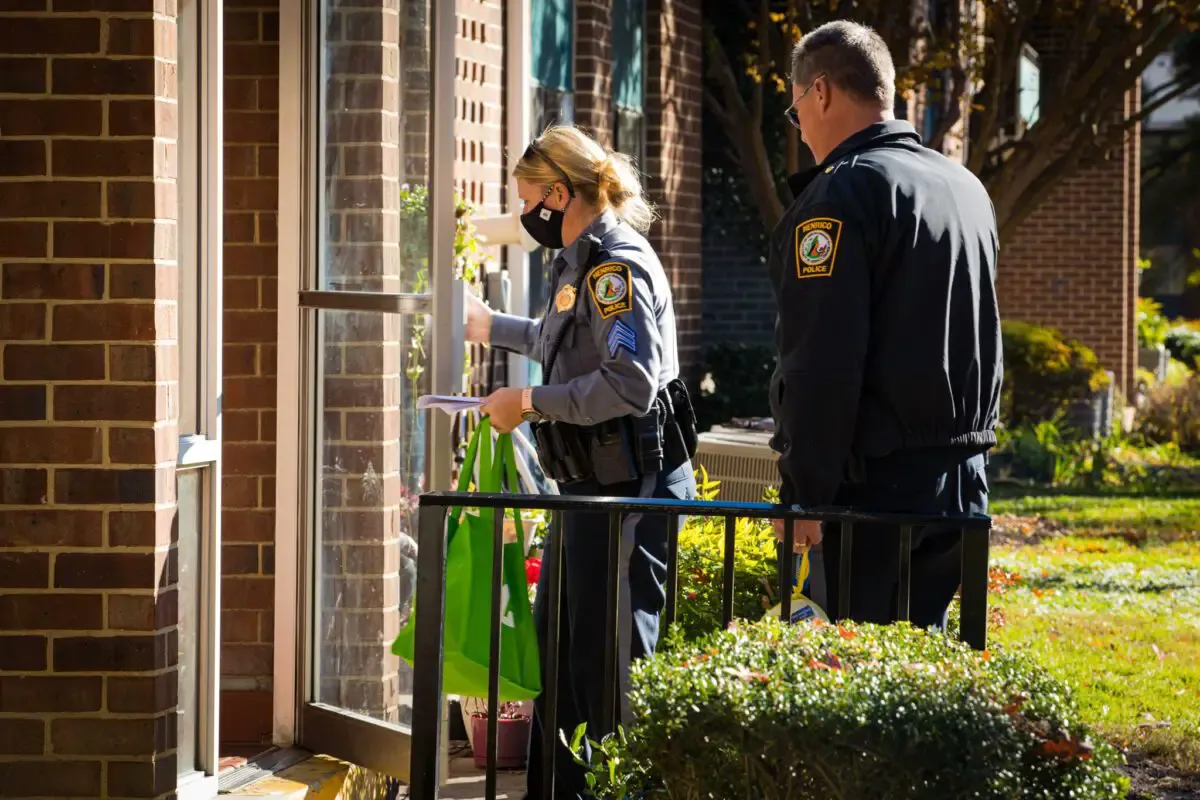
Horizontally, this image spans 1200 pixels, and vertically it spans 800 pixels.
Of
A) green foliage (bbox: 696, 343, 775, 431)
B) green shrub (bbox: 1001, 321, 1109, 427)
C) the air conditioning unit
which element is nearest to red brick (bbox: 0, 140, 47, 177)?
the air conditioning unit

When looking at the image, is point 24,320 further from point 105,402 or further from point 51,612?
point 51,612

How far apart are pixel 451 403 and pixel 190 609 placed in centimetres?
84

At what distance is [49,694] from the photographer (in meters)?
3.89

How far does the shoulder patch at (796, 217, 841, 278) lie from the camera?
389 cm

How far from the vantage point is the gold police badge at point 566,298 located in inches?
175

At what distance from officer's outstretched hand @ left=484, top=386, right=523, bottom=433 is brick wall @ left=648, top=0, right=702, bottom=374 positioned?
610 centimetres

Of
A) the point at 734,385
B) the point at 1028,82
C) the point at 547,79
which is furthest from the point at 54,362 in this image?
the point at 1028,82

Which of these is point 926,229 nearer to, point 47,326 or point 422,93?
point 422,93

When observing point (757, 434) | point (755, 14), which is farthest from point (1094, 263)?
point (757, 434)

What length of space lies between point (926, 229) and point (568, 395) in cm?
98

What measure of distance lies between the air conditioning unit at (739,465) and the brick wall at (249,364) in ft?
9.58

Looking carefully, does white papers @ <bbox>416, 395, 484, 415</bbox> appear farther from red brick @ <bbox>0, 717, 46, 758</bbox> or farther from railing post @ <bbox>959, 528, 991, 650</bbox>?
railing post @ <bbox>959, 528, 991, 650</bbox>

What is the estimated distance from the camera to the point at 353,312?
5086mm

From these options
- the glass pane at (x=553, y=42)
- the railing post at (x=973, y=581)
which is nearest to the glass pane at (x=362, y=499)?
the railing post at (x=973, y=581)
